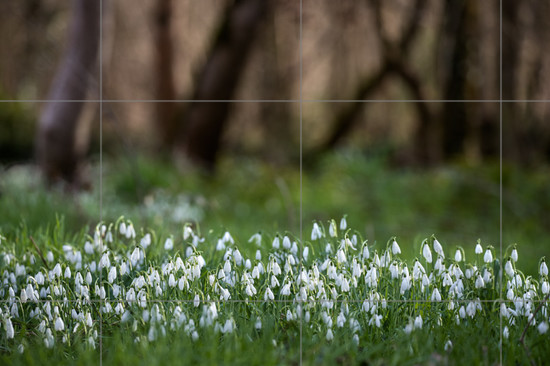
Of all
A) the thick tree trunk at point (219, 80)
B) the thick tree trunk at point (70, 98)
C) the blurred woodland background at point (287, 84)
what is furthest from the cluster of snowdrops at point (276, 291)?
the thick tree trunk at point (219, 80)

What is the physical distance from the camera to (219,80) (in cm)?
740

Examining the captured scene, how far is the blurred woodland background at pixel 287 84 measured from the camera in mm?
5906

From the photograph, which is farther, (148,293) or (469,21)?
(469,21)

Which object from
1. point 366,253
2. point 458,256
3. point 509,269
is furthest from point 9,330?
point 509,269

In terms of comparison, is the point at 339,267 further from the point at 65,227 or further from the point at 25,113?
the point at 25,113

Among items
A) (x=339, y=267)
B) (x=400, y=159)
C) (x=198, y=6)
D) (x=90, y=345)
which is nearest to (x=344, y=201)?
(x=400, y=159)

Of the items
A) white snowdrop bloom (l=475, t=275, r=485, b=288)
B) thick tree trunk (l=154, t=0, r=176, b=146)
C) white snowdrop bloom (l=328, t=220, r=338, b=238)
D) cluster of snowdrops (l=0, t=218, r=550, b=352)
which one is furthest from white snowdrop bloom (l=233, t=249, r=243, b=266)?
thick tree trunk (l=154, t=0, r=176, b=146)

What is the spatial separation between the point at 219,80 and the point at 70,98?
2280 millimetres

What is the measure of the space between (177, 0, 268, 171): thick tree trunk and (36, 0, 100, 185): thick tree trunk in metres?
1.84

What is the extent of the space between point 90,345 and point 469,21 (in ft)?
17.9

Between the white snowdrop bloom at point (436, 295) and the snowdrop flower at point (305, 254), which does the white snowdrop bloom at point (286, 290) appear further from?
the white snowdrop bloom at point (436, 295)

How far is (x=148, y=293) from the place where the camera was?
3244mm

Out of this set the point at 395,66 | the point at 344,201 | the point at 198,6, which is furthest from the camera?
the point at 198,6

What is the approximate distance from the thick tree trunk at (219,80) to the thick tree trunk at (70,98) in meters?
1.84
